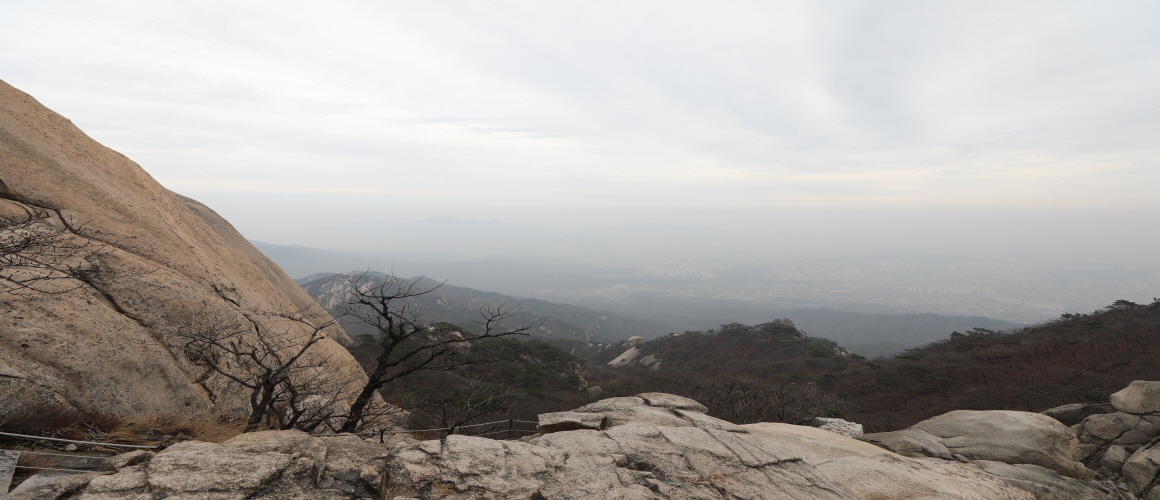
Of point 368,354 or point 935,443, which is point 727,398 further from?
point 368,354

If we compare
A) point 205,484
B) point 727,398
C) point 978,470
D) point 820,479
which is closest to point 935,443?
point 978,470

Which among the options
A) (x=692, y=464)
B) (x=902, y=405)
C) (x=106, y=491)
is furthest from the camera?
(x=902, y=405)

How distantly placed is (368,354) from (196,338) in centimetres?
2664

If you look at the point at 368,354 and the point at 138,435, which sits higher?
the point at 138,435

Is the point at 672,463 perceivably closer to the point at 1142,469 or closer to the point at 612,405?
the point at 612,405

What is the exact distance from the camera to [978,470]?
8.86 meters

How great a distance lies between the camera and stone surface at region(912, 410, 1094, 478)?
9930 millimetres

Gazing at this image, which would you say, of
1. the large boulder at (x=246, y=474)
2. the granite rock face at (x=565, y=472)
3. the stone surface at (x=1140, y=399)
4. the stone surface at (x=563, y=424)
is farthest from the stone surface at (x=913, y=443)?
the large boulder at (x=246, y=474)

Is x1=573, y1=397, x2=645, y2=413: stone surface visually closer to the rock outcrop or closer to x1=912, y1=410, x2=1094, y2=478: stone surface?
x1=912, y1=410, x2=1094, y2=478: stone surface

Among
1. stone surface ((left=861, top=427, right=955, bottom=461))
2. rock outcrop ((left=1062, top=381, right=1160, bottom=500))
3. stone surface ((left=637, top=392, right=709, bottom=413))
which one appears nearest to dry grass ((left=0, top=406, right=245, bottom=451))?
stone surface ((left=637, top=392, right=709, bottom=413))

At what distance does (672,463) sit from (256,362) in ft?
23.8

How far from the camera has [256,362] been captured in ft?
22.4

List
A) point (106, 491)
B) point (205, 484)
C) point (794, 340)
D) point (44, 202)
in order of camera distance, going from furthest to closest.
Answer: point (794, 340)
point (44, 202)
point (205, 484)
point (106, 491)

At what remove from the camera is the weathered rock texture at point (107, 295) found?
19.5ft
